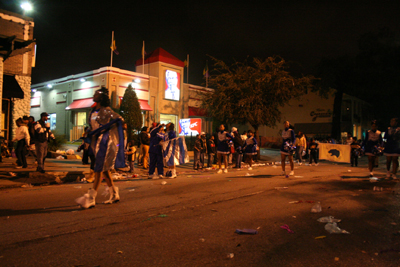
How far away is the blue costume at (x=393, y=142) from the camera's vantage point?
10385 millimetres

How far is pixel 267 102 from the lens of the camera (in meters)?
22.4

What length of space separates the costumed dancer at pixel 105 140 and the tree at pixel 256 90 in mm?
16140

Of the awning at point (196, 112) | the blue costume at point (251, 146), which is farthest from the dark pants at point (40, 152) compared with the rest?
the awning at point (196, 112)

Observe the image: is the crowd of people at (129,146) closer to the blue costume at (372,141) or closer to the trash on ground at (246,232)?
the blue costume at (372,141)

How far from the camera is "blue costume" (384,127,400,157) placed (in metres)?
10.4

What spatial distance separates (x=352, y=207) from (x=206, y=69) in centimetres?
3447

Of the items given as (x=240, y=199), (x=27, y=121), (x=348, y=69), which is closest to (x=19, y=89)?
(x=27, y=121)

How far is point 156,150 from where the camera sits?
1078 centimetres

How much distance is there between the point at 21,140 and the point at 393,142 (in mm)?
12610

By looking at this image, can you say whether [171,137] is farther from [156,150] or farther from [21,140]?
[21,140]

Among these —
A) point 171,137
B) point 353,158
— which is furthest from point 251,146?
point 353,158

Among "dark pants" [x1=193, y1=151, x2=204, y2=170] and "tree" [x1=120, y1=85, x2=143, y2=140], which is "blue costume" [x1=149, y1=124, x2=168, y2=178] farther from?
"tree" [x1=120, y1=85, x2=143, y2=140]

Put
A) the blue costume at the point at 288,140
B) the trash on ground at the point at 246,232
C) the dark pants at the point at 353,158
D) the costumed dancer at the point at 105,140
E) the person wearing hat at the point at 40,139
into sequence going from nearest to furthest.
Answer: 1. the trash on ground at the point at 246,232
2. the costumed dancer at the point at 105,140
3. the person wearing hat at the point at 40,139
4. the blue costume at the point at 288,140
5. the dark pants at the point at 353,158

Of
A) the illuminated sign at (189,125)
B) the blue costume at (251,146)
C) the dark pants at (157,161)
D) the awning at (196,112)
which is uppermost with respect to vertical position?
the awning at (196,112)
